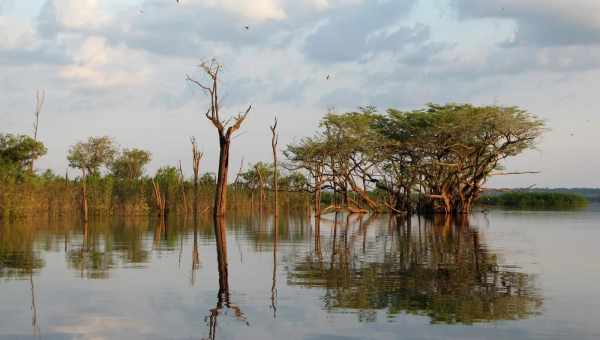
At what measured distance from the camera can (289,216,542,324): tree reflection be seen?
8.23 metres

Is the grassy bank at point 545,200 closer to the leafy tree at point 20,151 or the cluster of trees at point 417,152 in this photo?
the cluster of trees at point 417,152

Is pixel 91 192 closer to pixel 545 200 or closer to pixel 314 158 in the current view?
pixel 314 158

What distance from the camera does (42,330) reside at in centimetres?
696

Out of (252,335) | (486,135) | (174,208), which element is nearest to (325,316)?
(252,335)

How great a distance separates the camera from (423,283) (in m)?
10.5

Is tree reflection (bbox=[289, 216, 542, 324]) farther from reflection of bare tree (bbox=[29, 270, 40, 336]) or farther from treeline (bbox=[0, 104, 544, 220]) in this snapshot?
treeline (bbox=[0, 104, 544, 220])

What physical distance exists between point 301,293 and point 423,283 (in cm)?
215

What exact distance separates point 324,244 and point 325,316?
11.3 metres

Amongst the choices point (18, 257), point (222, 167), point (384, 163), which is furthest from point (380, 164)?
point (18, 257)

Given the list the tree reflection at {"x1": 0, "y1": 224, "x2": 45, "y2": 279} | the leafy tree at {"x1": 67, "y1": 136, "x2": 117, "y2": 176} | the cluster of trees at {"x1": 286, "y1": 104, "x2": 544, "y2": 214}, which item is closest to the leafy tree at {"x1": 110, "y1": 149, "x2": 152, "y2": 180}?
the leafy tree at {"x1": 67, "y1": 136, "x2": 117, "y2": 176}

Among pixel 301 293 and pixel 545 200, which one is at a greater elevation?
pixel 545 200

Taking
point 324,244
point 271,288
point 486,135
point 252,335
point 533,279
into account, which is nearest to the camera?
point 252,335

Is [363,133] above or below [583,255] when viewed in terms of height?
above

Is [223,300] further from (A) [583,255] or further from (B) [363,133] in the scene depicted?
(B) [363,133]
